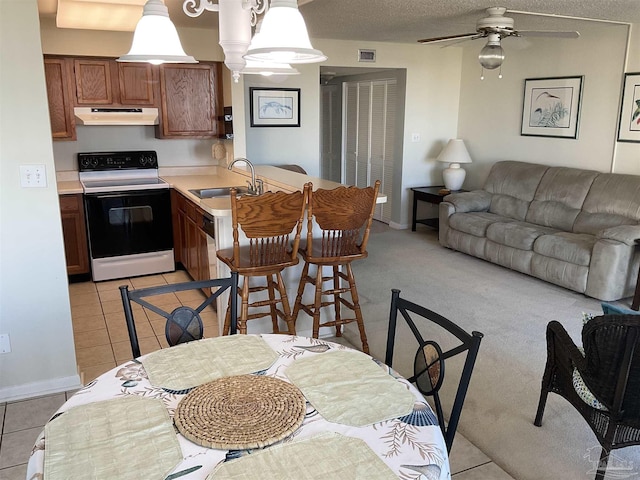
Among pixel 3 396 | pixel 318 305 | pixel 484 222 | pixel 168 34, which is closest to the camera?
pixel 168 34

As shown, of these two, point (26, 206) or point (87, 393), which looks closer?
point (87, 393)

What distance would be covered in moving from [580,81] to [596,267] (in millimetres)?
2085

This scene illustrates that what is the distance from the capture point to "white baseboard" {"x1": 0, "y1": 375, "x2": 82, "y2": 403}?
2745 mm

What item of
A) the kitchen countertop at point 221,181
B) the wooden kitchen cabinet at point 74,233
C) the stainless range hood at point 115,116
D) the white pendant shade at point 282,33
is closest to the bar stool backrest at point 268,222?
the kitchen countertop at point 221,181

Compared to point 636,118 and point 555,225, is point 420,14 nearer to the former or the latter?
point 636,118

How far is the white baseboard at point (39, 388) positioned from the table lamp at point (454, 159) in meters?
4.77

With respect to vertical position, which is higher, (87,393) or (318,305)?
(87,393)

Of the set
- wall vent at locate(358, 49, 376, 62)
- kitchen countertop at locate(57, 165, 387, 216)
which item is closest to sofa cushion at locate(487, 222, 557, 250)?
kitchen countertop at locate(57, 165, 387, 216)

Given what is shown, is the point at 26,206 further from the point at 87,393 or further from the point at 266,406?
the point at 266,406

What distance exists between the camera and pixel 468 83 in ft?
21.6

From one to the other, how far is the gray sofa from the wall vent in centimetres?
193

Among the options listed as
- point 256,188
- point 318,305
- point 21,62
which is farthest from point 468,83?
point 21,62

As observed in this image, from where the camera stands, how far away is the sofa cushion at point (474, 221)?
5328mm

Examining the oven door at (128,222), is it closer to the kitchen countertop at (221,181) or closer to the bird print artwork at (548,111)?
the kitchen countertop at (221,181)
